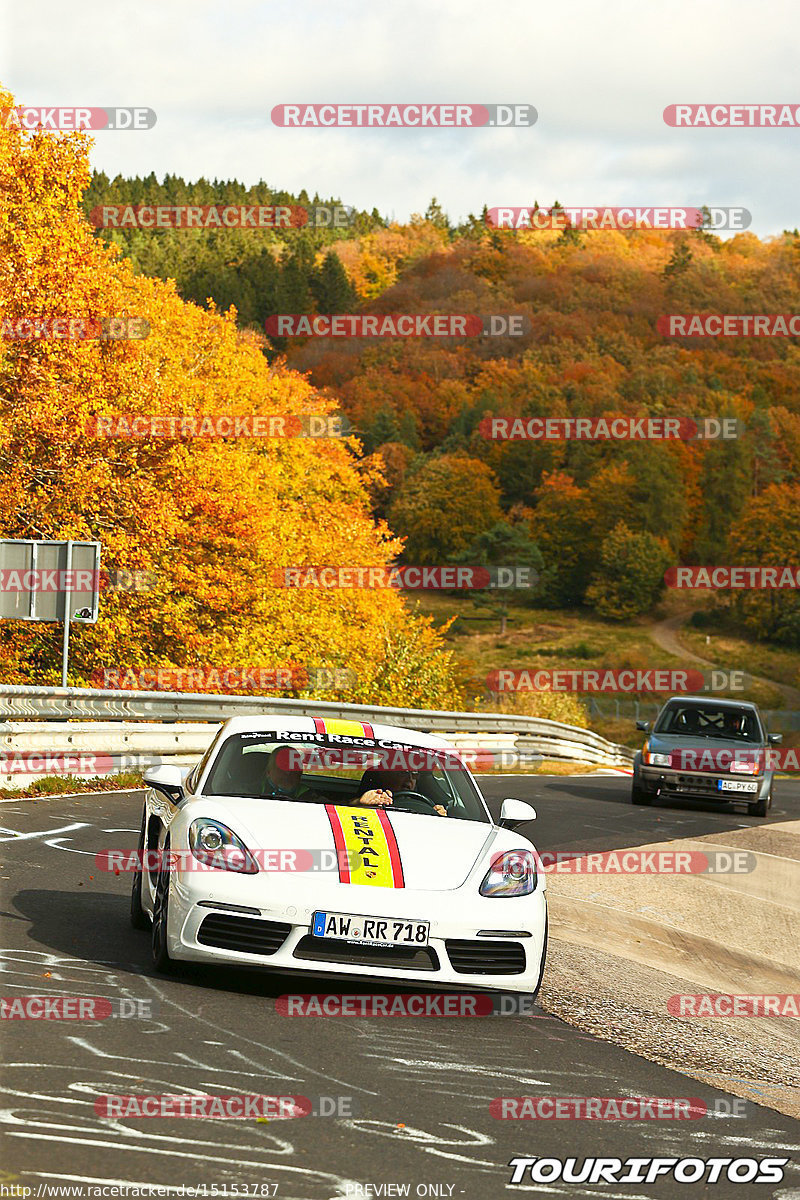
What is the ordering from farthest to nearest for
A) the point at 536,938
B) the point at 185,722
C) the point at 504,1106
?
the point at 185,722
the point at 536,938
the point at 504,1106

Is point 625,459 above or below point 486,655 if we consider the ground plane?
above

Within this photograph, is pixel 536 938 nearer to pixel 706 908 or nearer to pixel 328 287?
pixel 706 908

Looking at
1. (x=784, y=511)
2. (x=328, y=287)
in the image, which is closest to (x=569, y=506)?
(x=784, y=511)

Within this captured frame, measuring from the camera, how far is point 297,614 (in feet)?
133

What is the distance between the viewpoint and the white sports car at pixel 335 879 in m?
6.66

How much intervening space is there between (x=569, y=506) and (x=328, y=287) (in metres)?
44.0

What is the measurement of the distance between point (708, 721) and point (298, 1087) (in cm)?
1820
